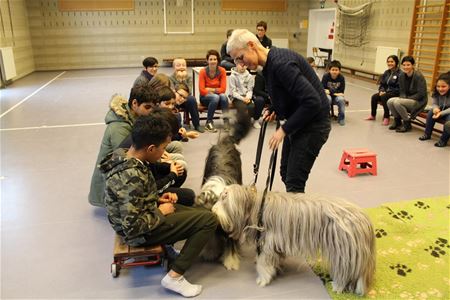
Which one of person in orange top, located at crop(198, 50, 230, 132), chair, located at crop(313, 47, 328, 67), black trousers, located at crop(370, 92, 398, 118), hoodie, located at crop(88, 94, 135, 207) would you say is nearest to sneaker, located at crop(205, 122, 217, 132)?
person in orange top, located at crop(198, 50, 230, 132)

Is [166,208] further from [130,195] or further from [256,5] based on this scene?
[256,5]

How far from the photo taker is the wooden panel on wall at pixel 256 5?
12.1 meters

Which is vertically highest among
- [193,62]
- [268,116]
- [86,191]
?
[268,116]

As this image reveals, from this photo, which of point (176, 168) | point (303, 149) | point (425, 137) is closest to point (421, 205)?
point (303, 149)

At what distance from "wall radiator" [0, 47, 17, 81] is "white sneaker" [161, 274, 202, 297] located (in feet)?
27.3

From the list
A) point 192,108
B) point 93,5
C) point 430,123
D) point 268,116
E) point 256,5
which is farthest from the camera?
point 256,5

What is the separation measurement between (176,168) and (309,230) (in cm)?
107

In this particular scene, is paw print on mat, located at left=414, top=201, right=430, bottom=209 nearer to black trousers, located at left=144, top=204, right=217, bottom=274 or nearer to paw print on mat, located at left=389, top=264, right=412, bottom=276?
paw print on mat, located at left=389, top=264, right=412, bottom=276

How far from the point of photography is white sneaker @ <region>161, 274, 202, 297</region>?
1970 millimetres

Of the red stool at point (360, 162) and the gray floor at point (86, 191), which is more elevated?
the red stool at point (360, 162)

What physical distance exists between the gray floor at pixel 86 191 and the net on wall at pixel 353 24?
4016 mm

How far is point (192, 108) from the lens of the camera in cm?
506

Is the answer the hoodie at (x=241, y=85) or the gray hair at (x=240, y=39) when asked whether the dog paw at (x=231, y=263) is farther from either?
the hoodie at (x=241, y=85)

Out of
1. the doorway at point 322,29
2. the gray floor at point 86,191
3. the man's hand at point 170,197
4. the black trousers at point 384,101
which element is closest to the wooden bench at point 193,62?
the doorway at point 322,29
